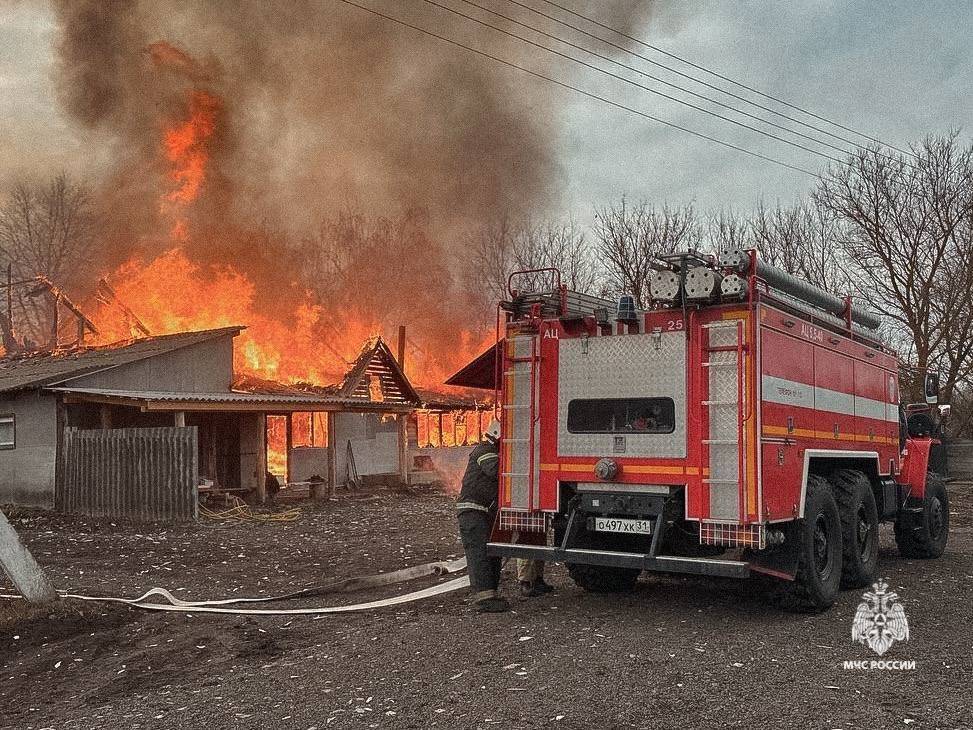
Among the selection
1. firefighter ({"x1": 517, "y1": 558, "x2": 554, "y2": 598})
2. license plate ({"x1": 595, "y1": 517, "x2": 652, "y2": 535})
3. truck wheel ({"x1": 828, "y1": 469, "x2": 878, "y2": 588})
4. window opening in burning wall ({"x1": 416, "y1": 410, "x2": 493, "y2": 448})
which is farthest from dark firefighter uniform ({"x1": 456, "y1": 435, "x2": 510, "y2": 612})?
window opening in burning wall ({"x1": 416, "y1": 410, "x2": 493, "y2": 448})

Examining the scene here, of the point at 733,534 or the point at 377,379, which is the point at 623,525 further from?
the point at 377,379

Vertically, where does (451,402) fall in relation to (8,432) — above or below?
above

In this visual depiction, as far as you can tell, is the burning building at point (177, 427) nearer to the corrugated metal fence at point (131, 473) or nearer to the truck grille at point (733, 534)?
the corrugated metal fence at point (131, 473)

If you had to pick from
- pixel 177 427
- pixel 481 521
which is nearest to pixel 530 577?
pixel 481 521

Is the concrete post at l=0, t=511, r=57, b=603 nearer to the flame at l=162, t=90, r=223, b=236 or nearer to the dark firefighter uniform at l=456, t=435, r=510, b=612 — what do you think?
the dark firefighter uniform at l=456, t=435, r=510, b=612

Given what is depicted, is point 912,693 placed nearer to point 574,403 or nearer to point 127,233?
point 574,403

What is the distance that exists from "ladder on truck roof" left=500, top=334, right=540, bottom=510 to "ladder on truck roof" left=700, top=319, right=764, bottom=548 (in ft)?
5.16

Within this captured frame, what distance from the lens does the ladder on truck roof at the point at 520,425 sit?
790cm

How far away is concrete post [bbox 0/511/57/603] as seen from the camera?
7.67 meters

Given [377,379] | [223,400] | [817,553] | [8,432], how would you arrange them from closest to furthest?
[817,553], [223,400], [8,432], [377,379]

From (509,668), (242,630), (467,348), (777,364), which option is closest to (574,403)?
(777,364)

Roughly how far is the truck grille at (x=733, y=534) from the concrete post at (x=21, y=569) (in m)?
5.79

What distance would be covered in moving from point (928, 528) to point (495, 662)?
704 cm

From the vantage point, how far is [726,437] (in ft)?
22.8
